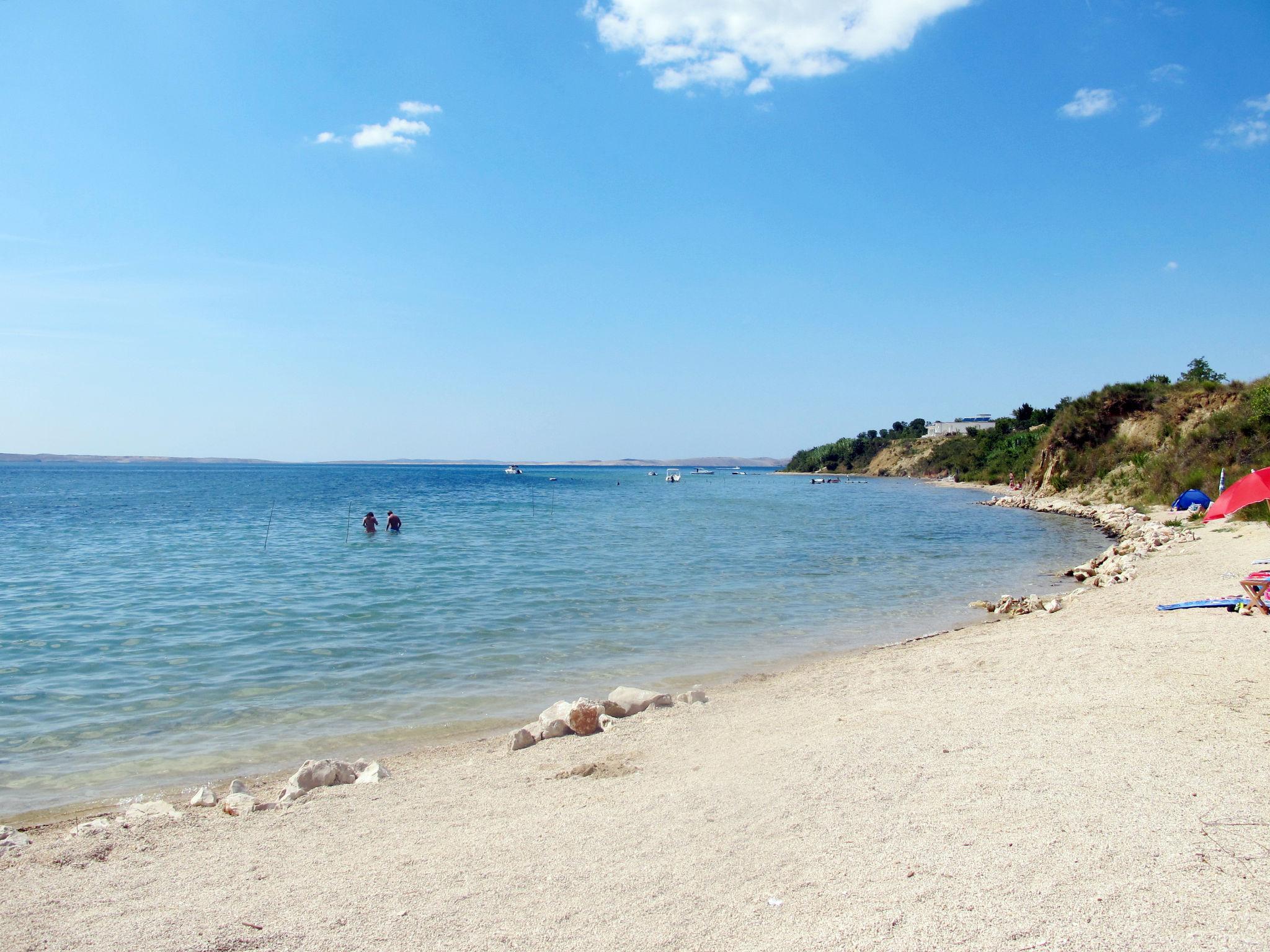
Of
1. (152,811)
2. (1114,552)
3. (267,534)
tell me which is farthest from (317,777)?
(267,534)

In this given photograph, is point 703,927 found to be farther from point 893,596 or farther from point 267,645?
point 893,596

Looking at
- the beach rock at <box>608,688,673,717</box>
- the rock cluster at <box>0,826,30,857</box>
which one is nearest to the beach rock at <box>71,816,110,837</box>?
the rock cluster at <box>0,826,30,857</box>

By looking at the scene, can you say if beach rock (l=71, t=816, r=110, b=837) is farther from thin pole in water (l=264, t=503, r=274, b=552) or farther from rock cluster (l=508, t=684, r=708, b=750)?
thin pole in water (l=264, t=503, r=274, b=552)

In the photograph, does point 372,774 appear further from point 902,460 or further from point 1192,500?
point 902,460

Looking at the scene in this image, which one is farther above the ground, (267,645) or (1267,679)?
(1267,679)

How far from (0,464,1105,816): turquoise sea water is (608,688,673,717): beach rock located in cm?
142

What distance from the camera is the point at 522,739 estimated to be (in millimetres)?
7855

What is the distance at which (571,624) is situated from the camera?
47.7 feet

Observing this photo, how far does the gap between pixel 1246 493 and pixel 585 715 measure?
11.6 meters

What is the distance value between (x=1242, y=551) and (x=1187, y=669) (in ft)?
40.3

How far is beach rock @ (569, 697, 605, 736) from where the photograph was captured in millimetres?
8125

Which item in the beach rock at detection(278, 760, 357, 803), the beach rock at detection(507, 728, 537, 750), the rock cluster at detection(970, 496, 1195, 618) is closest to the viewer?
the beach rock at detection(278, 760, 357, 803)

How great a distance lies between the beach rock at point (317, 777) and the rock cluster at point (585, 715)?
1.65 metres

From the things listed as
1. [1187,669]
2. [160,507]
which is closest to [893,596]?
[1187,669]
